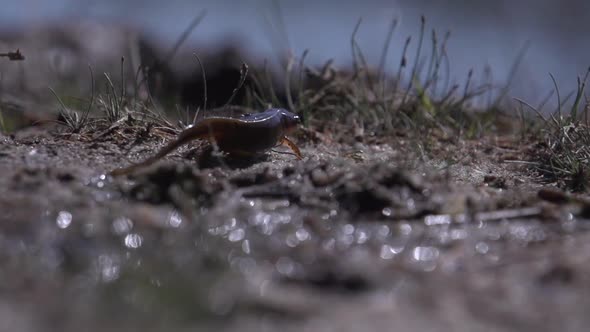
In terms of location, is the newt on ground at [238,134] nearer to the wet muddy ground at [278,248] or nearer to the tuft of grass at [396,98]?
the wet muddy ground at [278,248]

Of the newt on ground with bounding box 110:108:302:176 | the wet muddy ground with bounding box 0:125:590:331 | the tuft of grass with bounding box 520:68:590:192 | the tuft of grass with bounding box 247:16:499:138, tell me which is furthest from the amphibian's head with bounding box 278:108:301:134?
the tuft of grass with bounding box 520:68:590:192

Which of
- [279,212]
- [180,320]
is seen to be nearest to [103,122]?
[279,212]

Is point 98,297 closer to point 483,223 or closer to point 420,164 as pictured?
point 483,223

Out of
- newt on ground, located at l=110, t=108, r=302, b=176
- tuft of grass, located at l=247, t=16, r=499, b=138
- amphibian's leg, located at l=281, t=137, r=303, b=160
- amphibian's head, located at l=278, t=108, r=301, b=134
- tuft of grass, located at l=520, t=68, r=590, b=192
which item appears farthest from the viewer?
tuft of grass, located at l=247, t=16, r=499, b=138

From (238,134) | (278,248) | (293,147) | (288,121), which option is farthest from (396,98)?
(278,248)

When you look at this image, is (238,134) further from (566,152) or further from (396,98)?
(396,98)

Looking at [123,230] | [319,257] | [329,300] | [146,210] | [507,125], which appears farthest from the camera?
[507,125]

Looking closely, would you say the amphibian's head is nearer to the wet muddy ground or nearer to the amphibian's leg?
the amphibian's leg
